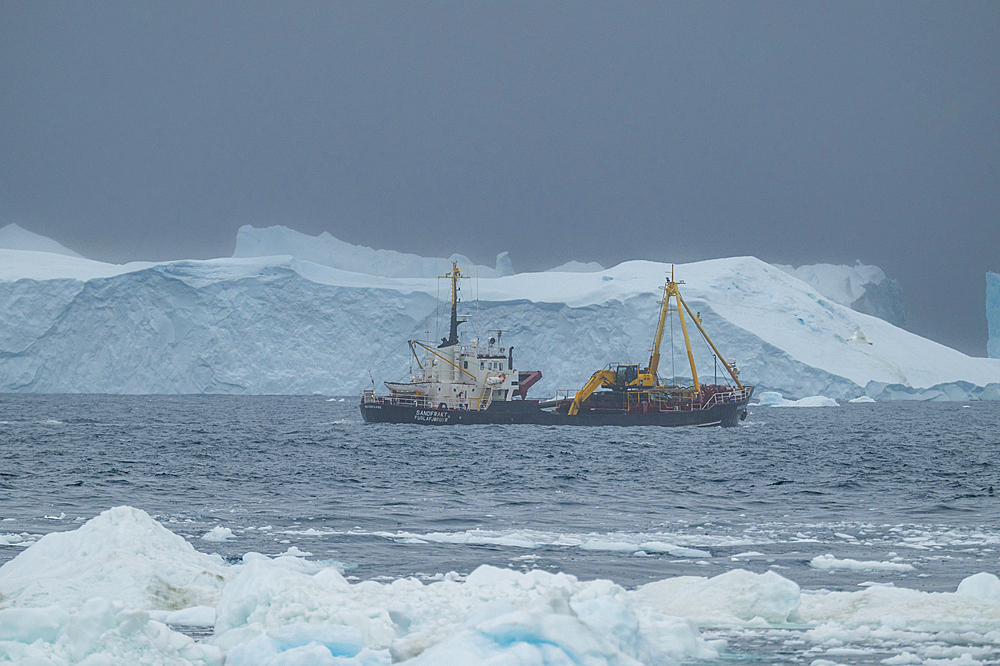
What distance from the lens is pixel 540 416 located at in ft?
163

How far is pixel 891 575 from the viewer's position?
450 inches

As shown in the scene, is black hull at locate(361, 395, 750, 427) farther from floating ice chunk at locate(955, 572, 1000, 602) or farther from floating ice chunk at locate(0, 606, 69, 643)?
floating ice chunk at locate(0, 606, 69, 643)

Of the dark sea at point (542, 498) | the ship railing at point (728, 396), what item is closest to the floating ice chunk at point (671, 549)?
the dark sea at point (542, 498)

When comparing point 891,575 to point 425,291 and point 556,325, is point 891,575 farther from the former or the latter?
point 425,291

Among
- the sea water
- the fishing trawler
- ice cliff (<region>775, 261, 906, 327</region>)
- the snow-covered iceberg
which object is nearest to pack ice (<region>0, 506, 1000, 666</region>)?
the sea water

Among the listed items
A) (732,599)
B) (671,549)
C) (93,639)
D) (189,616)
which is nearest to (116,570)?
(189,616)

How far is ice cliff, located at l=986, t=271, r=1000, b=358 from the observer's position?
8612 cm

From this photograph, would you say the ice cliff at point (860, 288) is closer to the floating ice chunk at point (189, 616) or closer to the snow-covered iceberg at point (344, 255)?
the snow-covered iceberg at point (344, 255)

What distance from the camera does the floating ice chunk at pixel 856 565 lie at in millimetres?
11820

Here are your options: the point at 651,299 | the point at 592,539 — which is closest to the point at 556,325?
the point at 651,299

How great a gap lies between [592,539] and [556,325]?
5723 centimetres

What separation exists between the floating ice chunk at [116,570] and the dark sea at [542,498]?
5.64 feet

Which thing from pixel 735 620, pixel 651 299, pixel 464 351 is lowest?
pixel 735 620

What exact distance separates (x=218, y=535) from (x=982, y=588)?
966 centimetres
